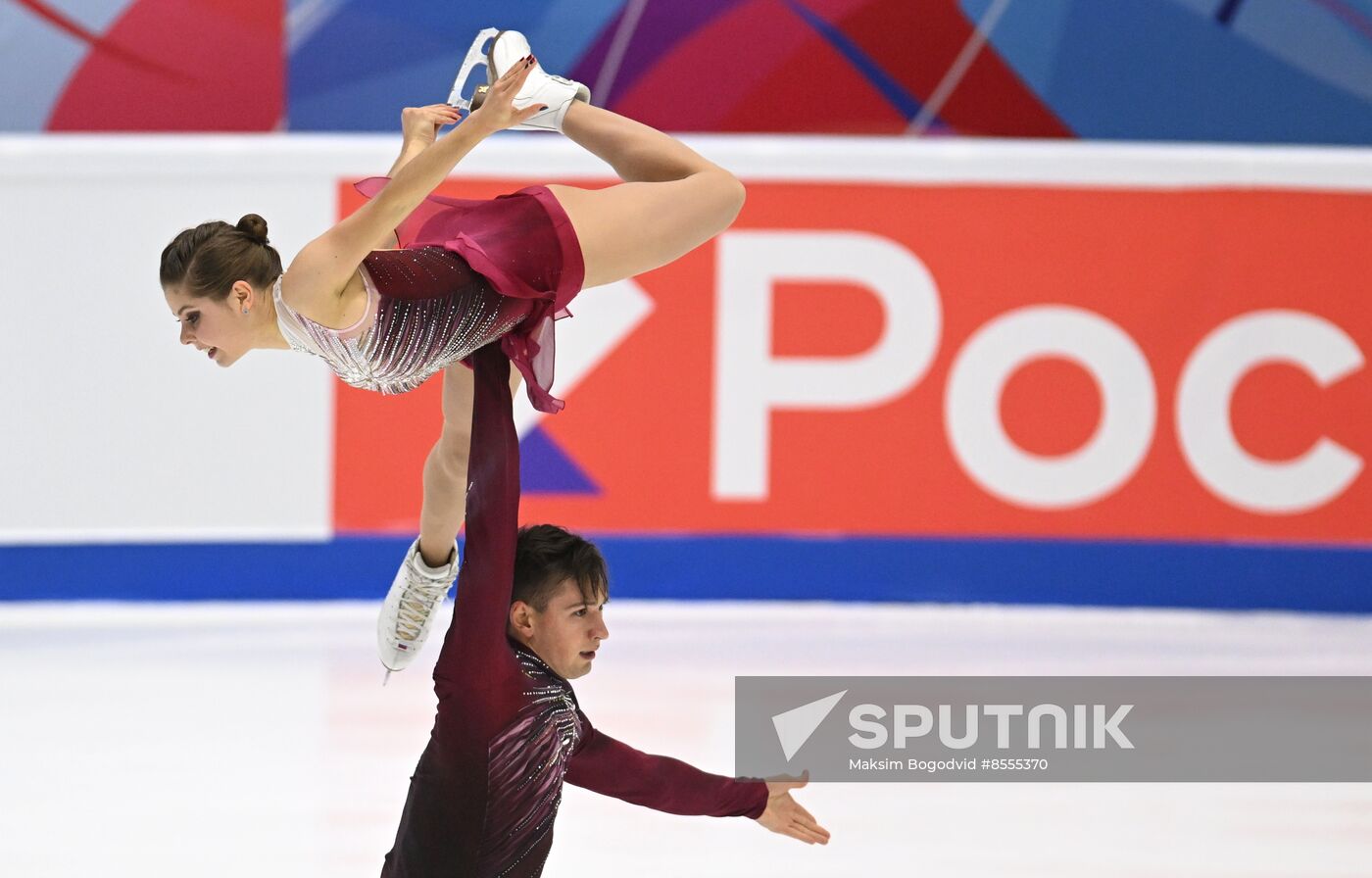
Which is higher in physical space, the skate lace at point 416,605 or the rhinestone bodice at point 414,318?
the rhinestone bodice at point 414,318

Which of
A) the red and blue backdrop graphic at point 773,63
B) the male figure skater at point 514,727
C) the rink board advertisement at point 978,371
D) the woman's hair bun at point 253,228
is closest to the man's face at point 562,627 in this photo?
the male figure skater at point 514,727

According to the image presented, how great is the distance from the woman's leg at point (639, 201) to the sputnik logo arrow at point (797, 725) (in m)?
0.85

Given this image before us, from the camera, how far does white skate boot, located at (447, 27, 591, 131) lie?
252cm

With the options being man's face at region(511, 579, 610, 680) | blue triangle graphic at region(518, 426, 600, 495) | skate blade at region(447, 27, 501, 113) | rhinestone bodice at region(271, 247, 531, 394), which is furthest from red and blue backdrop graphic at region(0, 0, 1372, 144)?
man's face at region(511, 579, 610, 680)

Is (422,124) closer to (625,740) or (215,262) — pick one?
(215,262)

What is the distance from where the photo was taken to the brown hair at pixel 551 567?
7.30 feet

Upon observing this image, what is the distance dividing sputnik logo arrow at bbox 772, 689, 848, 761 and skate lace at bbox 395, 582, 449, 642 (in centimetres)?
63

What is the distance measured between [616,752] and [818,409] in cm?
288

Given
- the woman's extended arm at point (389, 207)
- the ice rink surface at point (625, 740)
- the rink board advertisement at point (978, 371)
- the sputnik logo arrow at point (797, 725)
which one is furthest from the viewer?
the rink board advertisement at point (978, 371)

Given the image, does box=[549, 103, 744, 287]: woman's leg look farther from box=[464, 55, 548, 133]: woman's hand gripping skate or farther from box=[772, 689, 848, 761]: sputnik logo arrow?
box=[772, 689, 848, 761]: sputnik logo arrow

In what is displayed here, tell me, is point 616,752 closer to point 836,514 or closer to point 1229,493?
point 836,514

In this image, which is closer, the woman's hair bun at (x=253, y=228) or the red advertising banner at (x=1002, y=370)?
the woman's hair bun at (x=253, y=228)

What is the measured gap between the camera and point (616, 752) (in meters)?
2.24

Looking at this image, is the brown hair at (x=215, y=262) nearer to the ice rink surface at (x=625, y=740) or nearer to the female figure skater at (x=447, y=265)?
the female figure skater at (x=447, y=265)
